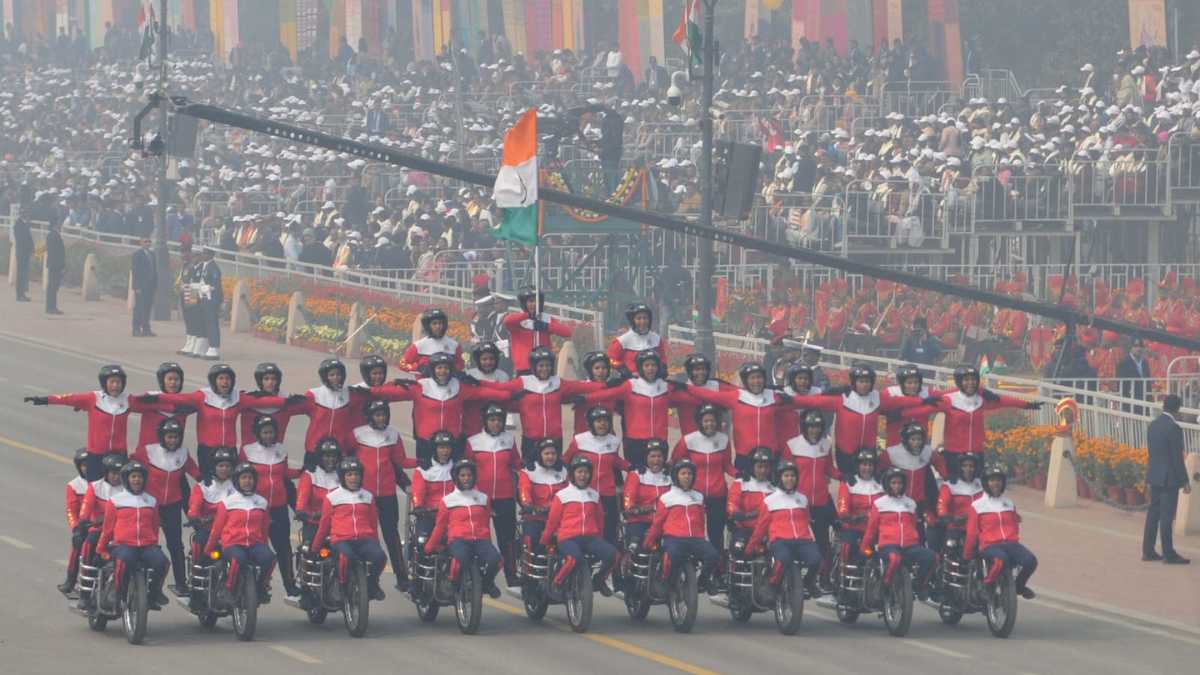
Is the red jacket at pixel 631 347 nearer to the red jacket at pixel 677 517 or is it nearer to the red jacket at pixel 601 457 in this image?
the red jacket at pixel 601 457

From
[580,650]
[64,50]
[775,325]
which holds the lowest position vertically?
[580,650]

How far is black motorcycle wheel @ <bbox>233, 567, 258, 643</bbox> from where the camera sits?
65.1 feet

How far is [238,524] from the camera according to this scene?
65.5 ft

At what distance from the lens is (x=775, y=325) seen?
110 ft

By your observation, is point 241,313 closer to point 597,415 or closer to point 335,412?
point 335,412

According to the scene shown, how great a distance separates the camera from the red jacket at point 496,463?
2136 centimetres

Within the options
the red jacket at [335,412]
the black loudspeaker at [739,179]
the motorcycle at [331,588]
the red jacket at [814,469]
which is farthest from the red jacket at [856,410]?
the black loudspeaker at [739,179]

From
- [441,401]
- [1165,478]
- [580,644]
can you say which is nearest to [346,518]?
[441,401]

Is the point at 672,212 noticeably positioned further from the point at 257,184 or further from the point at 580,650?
the point at 580,650

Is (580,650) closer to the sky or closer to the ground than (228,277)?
closer to the ground

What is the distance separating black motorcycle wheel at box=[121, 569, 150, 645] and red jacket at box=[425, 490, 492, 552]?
228cm

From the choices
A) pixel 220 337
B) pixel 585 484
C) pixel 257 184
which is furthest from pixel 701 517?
pixel 257 184

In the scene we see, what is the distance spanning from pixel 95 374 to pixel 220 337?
12.5 ft

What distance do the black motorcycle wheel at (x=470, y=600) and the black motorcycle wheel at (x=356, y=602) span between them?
753mm
